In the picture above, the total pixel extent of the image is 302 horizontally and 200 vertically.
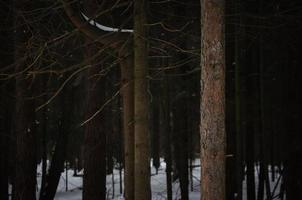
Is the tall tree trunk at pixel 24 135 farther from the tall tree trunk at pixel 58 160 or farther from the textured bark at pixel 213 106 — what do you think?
the textured bark at pixel 213 106

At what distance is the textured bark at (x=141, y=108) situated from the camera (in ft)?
22.1

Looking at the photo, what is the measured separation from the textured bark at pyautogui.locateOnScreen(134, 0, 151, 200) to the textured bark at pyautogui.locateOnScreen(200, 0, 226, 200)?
187cm

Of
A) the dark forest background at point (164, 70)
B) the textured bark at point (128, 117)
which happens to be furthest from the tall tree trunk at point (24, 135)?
the textured bark at point (128, 117)

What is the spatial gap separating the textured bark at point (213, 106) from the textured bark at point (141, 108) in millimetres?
1872

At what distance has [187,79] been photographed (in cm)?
1523

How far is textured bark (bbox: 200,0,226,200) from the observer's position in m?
4.93

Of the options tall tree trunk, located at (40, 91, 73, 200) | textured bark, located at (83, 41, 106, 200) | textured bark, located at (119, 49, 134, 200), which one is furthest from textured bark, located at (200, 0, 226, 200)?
tall tree trunk, located at (40, 91, 73, 200)

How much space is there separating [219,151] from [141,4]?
300 cm

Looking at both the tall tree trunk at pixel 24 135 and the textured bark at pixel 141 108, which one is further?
the tall tree trunk at pixel 24 135

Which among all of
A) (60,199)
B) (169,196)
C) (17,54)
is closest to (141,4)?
(17,54)

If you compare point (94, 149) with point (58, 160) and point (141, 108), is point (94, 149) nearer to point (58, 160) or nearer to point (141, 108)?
point (141, 108)

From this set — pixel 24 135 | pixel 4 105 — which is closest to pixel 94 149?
pixel 24 135

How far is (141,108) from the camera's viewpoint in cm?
678
